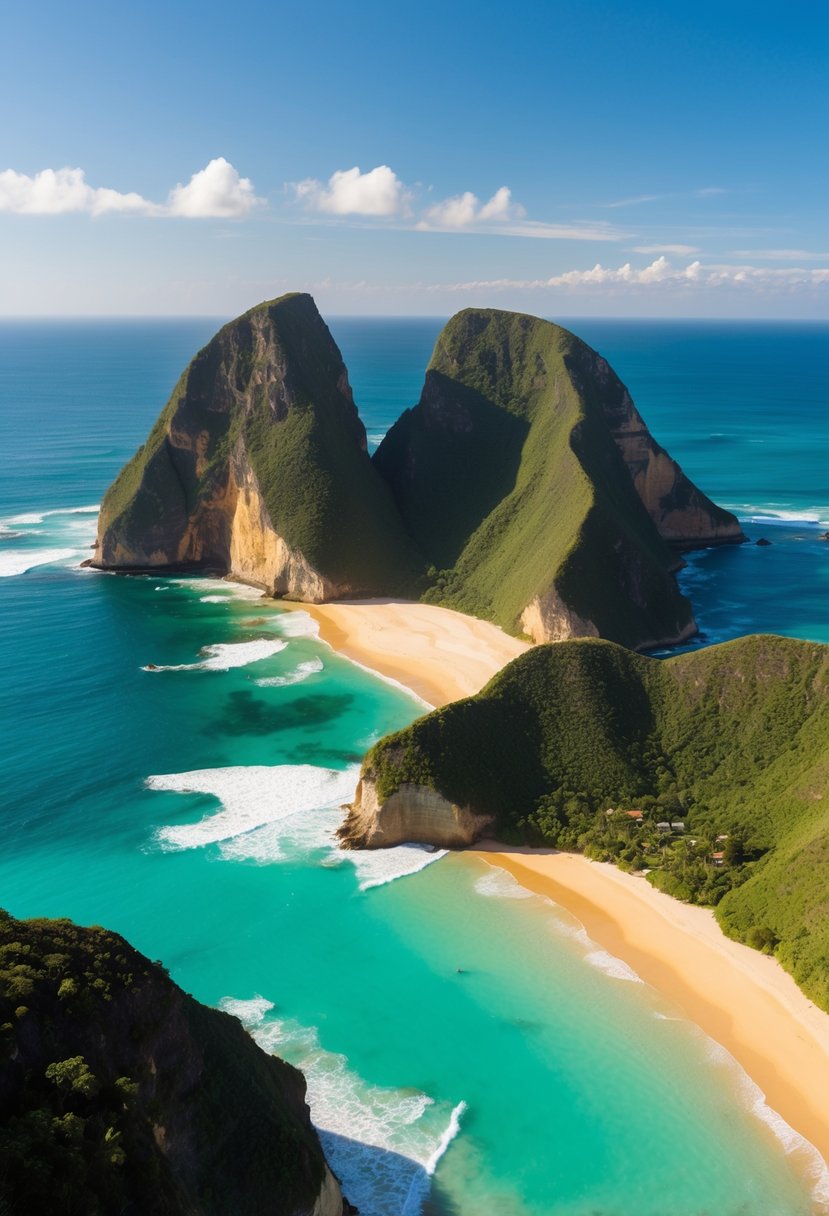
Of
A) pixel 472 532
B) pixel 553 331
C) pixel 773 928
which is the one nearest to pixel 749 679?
pixel 773 928

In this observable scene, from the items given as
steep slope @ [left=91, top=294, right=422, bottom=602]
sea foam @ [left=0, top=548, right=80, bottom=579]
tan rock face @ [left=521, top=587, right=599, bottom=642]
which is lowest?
sea foam @ [left=0, top=548, right=80, bottom=579]

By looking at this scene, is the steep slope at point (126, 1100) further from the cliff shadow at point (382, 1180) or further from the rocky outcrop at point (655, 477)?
the rocky outcrop at point (655, 477)

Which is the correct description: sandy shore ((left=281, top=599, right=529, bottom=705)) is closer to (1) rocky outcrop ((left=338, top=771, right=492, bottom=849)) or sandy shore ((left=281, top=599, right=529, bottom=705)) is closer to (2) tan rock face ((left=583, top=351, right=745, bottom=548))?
(1) rocky outcrop ((left=338, top=771, right=492, bottom=849))

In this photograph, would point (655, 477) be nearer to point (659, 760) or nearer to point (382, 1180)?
point (659, 760)

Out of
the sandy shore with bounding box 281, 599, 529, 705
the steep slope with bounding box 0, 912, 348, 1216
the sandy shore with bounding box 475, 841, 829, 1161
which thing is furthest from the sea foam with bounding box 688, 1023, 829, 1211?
the sandy shore with bounding box 281, 599, 529, 705

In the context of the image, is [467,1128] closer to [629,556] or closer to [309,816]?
[309,816]

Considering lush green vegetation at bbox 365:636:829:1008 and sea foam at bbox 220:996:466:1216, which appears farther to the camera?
lush green vegetation at bbox 365:636:829:1008
